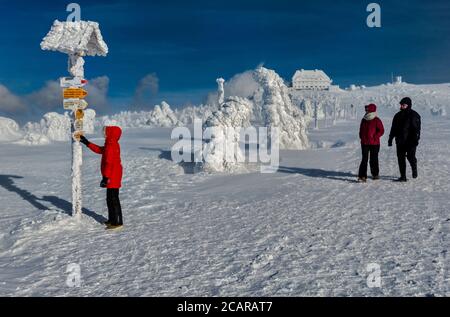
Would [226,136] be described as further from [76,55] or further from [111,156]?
[111,156]

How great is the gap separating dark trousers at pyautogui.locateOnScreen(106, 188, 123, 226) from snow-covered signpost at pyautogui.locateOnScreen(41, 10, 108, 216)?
1103mm

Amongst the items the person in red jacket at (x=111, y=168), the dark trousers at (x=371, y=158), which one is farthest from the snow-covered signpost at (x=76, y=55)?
the dark trousers at (x=371, y=158)

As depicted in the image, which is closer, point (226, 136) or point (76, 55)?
point (76, 55)

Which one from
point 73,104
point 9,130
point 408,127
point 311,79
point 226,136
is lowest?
point 226,136

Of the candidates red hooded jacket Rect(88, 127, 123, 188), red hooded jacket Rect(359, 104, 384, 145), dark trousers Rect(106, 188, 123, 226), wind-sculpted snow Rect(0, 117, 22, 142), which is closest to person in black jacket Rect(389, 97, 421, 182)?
red hooded jacket Rect(359, 104, 384, 145)

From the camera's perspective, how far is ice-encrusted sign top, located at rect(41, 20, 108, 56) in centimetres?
798

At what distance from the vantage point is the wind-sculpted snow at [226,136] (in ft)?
51.7

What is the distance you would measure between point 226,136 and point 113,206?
1001 cm

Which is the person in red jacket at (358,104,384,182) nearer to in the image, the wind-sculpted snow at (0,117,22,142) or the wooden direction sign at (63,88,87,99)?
the wooden direction sign at (63,88,87,99)

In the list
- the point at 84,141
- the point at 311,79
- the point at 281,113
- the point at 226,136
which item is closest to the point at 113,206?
the point at 84,141

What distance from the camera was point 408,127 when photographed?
10.6 meters

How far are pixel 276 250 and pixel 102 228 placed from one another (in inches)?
153

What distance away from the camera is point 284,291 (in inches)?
182
